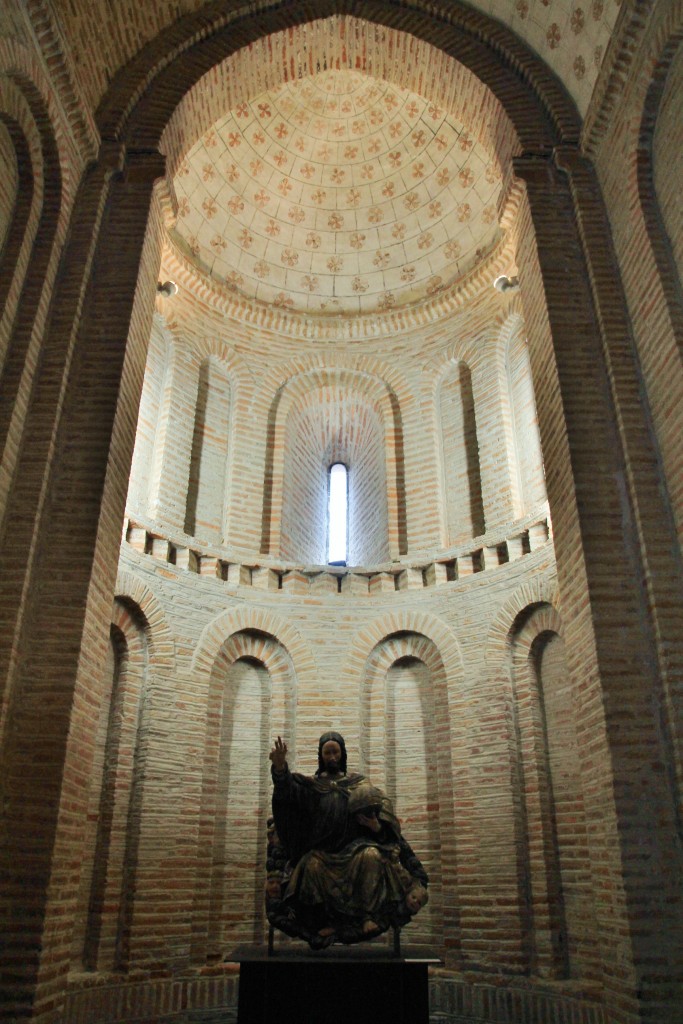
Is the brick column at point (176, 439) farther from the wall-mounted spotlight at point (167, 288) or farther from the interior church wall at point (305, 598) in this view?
the wall-mounted spotlight at point (167, 288)

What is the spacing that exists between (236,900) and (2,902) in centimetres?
406

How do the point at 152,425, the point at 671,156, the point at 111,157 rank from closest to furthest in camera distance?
the point at 671,156 → the point at 111,157 → the point at 152,425

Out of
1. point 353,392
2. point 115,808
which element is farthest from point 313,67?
point 115,808

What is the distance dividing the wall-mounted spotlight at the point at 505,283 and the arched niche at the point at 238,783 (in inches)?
217

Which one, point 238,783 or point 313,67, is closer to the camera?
point 238,783

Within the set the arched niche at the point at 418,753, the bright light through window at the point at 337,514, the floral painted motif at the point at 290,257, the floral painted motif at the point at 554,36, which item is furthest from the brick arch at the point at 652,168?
the bright light through window at the point at 337,514

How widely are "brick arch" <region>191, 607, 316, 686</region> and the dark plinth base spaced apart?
14.8 ft

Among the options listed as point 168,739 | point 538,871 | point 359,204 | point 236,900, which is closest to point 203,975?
point 236,900

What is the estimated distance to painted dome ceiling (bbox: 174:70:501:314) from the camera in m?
11.9

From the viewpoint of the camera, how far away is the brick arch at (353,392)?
1086cm

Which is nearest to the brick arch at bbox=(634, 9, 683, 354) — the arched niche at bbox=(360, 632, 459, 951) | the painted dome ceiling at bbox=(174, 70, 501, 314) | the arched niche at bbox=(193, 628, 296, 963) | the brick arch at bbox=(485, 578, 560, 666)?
the brick arch at bbox=(485, 578, 560, 666)

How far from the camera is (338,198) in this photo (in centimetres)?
1289

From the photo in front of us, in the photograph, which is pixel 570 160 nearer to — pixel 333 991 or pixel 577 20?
pixel 577 20

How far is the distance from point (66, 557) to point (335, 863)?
2.96 meters
